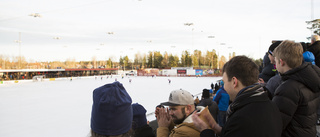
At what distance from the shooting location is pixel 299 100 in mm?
1932

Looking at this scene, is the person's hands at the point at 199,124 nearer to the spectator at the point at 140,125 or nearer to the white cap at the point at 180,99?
the white cap at the point at 180,99

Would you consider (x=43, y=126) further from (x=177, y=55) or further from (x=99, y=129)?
(x=177, y=55)

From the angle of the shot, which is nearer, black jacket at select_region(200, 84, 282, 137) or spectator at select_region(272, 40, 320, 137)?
black jacket at select_region(200, 84, 282, 137)

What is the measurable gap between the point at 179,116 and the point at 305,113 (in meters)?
1.14

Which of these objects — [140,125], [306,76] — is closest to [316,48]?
[306,76]

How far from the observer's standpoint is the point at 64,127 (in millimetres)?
7719

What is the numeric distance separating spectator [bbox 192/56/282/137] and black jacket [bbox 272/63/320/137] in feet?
1.66

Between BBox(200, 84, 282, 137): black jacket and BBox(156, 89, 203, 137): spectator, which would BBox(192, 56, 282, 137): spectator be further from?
BBox(156, 89, 203, 137): spectator

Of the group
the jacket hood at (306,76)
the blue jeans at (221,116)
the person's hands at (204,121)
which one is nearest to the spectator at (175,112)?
the person's hands at (204,121)

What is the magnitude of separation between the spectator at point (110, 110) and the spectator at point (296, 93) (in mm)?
1319

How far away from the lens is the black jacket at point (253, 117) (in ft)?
4.36

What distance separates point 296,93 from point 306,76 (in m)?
0.26

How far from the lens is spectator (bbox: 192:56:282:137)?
133cm


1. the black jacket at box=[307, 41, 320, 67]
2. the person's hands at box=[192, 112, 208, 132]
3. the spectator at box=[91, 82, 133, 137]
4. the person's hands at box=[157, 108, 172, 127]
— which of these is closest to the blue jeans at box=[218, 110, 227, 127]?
the black jacket at box=[307, 41, 320, 67]
